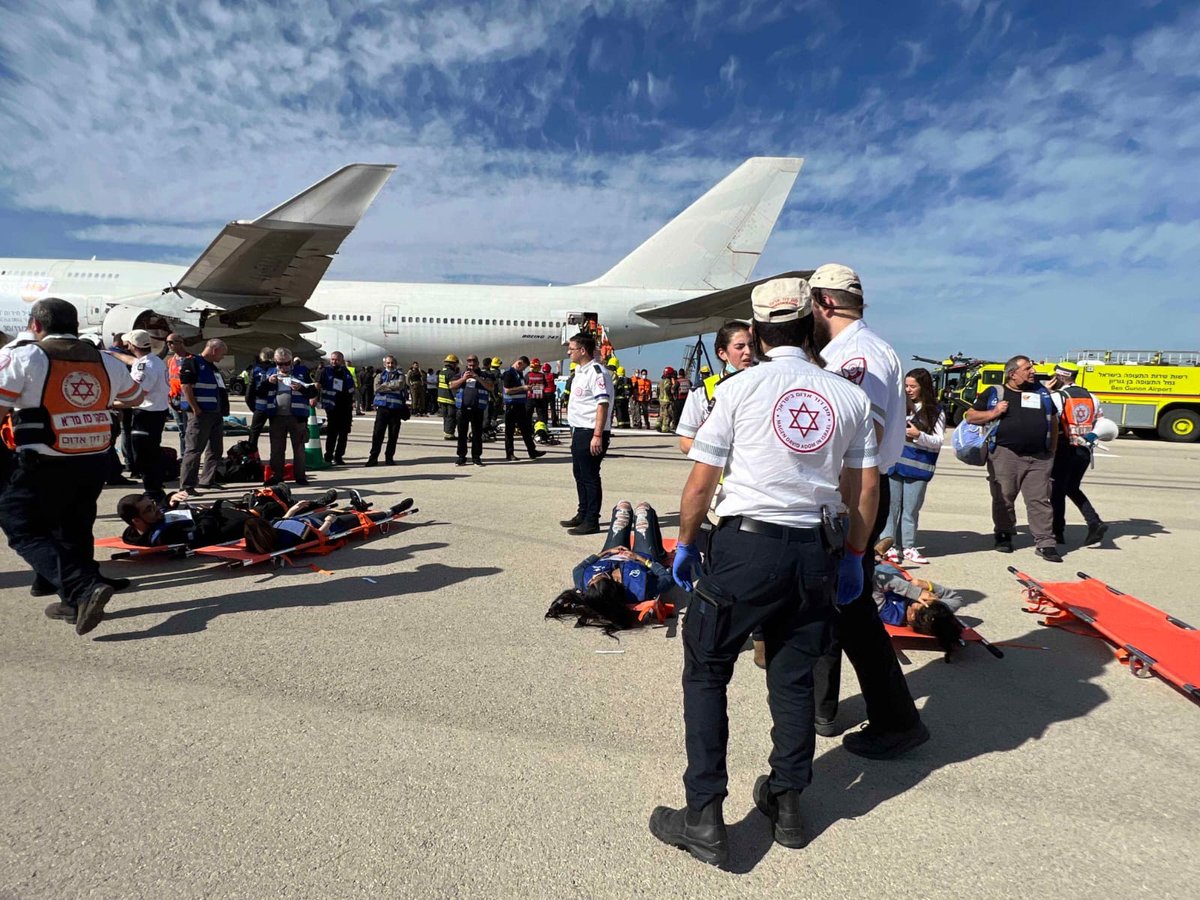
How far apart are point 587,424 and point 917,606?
3483mm

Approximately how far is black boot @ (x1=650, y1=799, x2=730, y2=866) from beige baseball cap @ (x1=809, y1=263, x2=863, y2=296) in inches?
77.1

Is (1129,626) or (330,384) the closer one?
(1129,626)

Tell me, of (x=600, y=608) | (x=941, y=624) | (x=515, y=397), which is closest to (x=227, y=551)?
(x=600, y=608)

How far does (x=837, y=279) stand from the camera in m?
2.69

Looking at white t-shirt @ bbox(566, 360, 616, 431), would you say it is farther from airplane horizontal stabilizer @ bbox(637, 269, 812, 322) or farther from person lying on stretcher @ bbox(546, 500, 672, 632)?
airplane horizontal stabilizer @ bbox(637, 269, 812, 322)

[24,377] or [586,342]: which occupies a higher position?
[586,342]

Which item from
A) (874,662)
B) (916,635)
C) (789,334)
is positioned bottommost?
(916,635)

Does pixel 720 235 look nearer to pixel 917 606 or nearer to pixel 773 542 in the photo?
pixel 917 606

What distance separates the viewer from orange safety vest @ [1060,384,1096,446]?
6.73 metres

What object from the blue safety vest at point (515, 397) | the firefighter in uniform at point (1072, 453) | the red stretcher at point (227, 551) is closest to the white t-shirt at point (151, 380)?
the red stretcher at point (227, 551)

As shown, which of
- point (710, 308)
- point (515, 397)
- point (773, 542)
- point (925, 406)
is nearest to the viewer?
point (773, 542)

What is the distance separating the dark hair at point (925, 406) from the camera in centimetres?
555

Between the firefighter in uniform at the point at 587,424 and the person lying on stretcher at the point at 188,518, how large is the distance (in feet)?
8.26

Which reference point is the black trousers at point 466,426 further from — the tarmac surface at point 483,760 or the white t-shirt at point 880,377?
the white t-shirt at point 880,377
